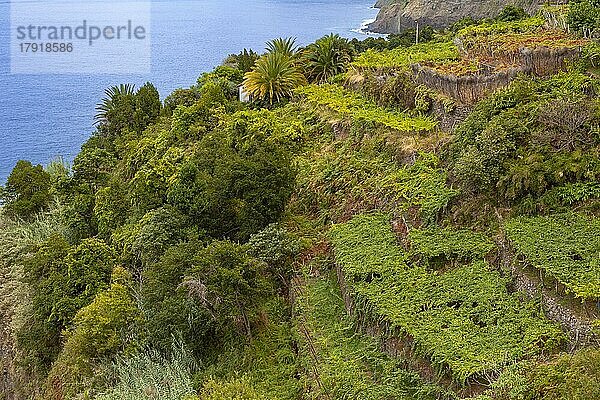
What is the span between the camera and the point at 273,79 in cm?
2609

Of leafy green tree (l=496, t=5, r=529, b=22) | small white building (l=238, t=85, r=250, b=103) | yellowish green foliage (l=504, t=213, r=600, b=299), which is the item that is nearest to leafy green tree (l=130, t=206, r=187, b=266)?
yellowish green foliage (l=504, t=213, r=600, b=299)

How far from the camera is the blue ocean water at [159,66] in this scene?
4916 cm

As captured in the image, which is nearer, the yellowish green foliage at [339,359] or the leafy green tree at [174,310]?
the yellowish green foliage at [339,359]

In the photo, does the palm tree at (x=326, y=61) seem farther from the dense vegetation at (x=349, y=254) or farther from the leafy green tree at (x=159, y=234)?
the leafy green tree at (x=159, y=234)

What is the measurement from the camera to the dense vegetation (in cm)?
1123

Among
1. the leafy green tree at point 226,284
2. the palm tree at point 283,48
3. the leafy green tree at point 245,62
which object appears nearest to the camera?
the leafy green tree at point 226,284

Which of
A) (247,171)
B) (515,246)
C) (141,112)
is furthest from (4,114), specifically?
(515,246)

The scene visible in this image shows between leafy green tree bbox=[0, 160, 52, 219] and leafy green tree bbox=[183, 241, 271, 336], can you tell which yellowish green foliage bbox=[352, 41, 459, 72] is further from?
leafy green tree bbox=[0, 160, 52, 219]

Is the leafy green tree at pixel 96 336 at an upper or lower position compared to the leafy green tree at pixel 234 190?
lower

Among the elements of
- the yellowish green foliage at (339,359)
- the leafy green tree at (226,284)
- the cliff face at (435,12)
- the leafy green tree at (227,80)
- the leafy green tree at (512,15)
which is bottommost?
the yellowish green foliage at (339,359)

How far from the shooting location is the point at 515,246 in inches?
473

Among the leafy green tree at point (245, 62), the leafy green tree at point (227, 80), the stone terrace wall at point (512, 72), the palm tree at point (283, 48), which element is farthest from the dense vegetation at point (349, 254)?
the leafy green tree at point (245, 62)

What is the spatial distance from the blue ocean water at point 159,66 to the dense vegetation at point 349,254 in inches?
1050

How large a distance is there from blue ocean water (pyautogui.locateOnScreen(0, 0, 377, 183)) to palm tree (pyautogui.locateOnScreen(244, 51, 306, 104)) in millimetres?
22753
